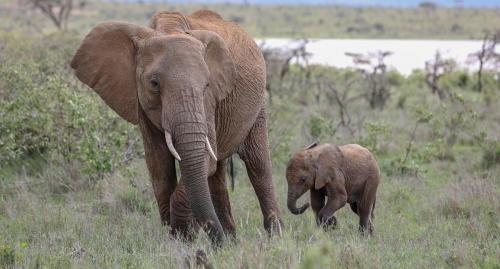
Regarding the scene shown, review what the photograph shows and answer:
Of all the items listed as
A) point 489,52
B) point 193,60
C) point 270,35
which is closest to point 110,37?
point 193,60

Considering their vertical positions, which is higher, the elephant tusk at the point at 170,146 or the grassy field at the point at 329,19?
the elephant tusk at the point at 170,146

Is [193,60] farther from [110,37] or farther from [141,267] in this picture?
[141,267]

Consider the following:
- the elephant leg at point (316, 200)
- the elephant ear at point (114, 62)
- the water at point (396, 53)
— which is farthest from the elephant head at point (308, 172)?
the water at point (396, 53)

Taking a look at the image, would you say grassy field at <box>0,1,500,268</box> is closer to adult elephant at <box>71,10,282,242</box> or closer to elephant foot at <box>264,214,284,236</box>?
elephant foot at <box>264,214,284,236</box>

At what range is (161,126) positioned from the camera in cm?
635

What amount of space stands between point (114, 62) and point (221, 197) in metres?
1.59

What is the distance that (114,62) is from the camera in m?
6.79

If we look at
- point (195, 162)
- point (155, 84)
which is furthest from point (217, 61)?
point (195, 162)

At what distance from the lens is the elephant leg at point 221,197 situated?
7.53 metres

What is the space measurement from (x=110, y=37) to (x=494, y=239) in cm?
363

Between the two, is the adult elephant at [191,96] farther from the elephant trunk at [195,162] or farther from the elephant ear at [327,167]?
the elephant ear at [327,167]

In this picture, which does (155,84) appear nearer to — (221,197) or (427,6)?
(221,197)

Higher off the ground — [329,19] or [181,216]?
[181,216]

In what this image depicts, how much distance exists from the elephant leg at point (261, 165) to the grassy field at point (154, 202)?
0.20 meters
